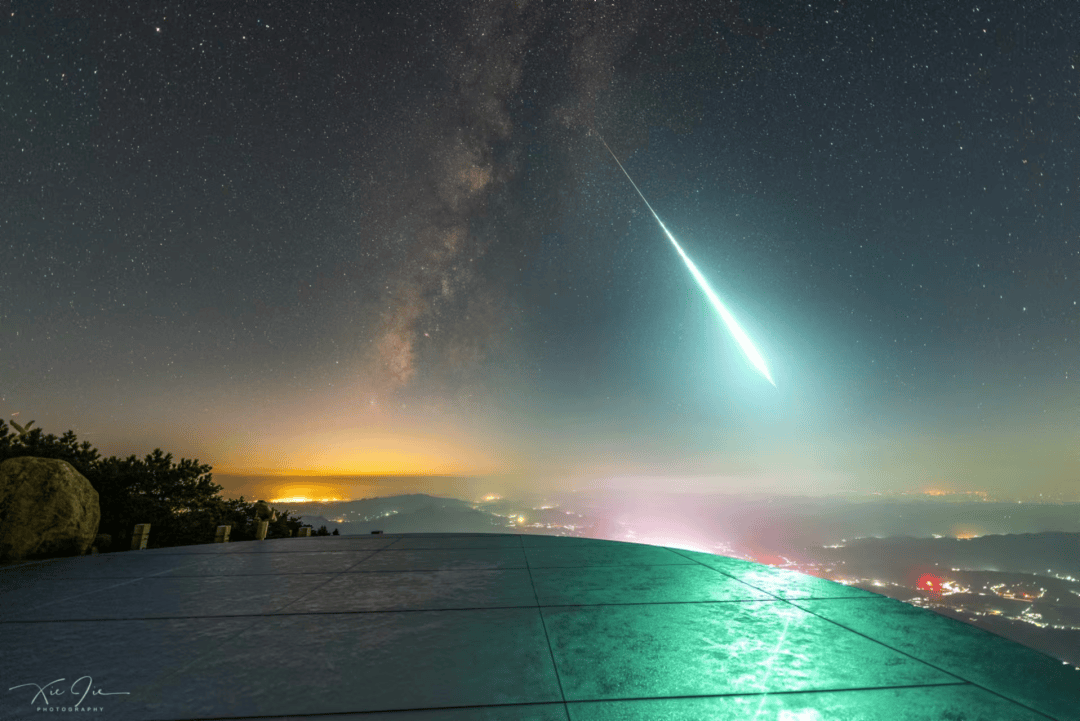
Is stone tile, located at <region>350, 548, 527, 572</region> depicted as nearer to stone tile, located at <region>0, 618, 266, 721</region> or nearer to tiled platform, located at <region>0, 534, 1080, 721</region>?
tiled platform, located at <region>0, 534, 1080, 721</region>

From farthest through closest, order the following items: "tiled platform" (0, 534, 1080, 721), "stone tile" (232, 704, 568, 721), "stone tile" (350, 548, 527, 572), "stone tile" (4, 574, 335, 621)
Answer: "stone tile" (350, 548, 527, 572) → "stone tile" (4, 574, 335, 621) → "tiled platform" (0, 534, 1080, 721) → "stone tile" (232, 704, 568, 721)

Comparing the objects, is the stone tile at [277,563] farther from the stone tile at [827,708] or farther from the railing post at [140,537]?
the stone tile at [827,708]

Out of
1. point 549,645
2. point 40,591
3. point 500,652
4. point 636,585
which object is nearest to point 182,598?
point 40,591

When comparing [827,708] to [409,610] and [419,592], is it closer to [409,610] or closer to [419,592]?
[409,610]

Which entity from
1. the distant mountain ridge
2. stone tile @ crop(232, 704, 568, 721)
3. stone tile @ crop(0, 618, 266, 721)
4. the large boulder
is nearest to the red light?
the distant mountain ridge

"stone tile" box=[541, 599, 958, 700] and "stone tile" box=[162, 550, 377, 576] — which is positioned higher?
"stone tile" box=[541, 599, 958, 700]

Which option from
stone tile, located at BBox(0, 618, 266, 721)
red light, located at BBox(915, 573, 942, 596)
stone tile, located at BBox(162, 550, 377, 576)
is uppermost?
stone tile, located at BBox(0, 618, 266, 721)

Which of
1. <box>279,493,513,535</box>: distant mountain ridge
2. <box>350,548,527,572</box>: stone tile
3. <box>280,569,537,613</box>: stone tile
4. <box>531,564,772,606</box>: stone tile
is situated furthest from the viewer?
<box>279,493,513,535</box>: distant mountain ridge
